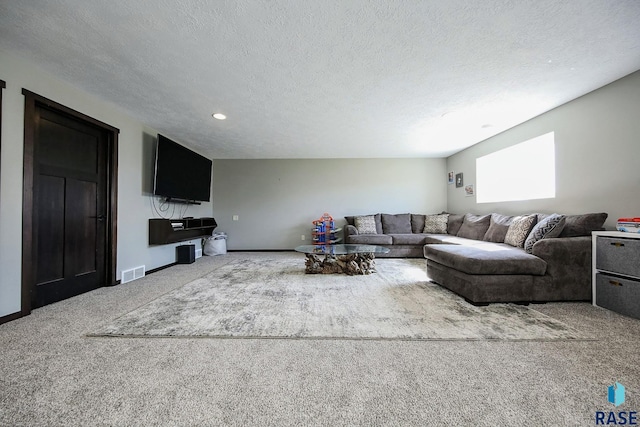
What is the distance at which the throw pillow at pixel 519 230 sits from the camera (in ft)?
10.4

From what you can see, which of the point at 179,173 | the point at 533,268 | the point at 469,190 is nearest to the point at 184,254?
the point at 179,173

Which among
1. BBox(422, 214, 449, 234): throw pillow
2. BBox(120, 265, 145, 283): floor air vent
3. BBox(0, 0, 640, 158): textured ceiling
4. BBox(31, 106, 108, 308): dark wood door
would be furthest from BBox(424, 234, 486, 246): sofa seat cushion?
BBox(31, 106, 108, 308): dark wood door

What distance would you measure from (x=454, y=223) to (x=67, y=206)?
6093 millimetres

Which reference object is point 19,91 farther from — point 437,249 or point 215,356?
point 437,249

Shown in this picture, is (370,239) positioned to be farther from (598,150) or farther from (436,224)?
(598,150)

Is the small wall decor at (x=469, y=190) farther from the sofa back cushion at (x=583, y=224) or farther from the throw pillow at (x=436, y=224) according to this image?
the sofa back cushion at (x=583, y=224)

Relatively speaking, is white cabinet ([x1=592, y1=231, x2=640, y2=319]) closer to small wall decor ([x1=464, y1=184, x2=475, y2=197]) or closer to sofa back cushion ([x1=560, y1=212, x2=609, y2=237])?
sofa back cushion ([x1=560, y1=212, x2=609, y2=237])

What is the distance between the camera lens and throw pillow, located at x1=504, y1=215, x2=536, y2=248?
3156 millimetres

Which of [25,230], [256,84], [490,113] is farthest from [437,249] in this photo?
[25,230]

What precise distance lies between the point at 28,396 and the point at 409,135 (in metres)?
4.78

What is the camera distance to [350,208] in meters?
6.04

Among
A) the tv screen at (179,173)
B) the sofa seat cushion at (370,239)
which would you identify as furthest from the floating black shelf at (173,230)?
the sofa seat cushion at (370,239)

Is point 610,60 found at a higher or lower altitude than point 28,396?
higher

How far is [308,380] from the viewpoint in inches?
49.9
